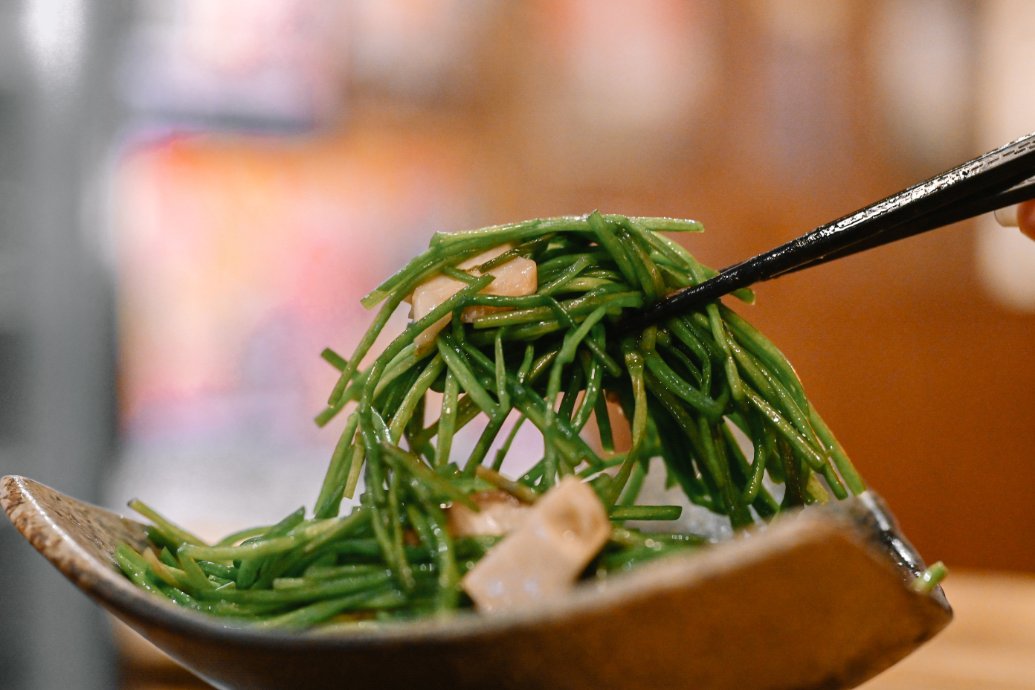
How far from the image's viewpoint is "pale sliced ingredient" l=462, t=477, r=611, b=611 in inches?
24.7

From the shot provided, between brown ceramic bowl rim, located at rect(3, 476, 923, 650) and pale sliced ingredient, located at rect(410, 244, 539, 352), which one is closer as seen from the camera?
brown ceramic bowl rim, located at rect(3, 476, 923, 650)

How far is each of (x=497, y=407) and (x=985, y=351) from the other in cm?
292

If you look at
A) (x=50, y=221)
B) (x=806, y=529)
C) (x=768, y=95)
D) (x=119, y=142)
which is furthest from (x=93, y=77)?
(x=806, y=529)

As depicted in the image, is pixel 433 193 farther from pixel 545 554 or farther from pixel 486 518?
pixel 545 554

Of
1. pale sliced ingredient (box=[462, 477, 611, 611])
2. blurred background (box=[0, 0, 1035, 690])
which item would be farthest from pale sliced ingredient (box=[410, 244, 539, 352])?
blurred background (box=[0, 0, 1035, 690])

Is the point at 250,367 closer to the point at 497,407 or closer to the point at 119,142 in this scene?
the point at 119,142

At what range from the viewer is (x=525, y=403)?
88cm

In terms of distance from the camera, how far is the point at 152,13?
323 centimetres

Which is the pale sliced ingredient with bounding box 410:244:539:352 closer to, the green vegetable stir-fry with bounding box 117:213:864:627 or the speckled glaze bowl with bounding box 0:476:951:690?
the green vegetable stir-fry with bounding box 117:213:864:627

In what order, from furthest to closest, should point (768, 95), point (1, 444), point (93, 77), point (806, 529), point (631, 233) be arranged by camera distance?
point (768, 95)
point (93, 77)
point (1, 444)
point (631, 233)
point (806, 529)

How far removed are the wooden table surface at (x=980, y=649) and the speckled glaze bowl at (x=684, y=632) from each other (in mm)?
699

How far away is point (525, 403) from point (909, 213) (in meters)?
0.41

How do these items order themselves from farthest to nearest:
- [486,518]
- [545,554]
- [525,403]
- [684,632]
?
[525,403], [486,518], [545,554], [684,632]

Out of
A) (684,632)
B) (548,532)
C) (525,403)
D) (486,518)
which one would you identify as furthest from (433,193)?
(684,632)
